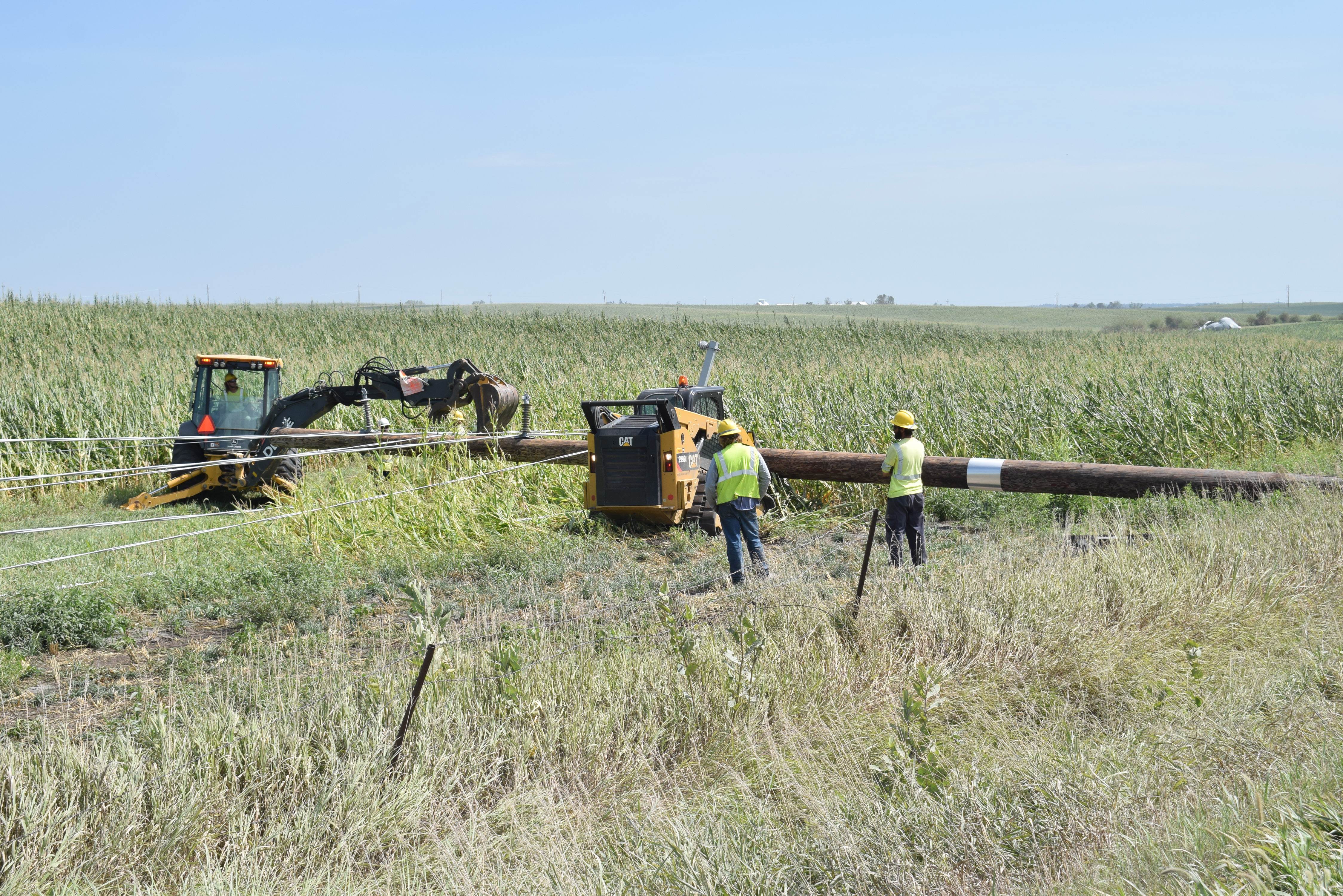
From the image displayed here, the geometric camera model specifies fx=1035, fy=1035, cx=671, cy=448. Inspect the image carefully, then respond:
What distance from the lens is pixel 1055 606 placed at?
7285 millimetres

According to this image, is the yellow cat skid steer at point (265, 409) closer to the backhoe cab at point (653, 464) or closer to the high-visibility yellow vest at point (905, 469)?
the backhoe cab at point (653, 464)

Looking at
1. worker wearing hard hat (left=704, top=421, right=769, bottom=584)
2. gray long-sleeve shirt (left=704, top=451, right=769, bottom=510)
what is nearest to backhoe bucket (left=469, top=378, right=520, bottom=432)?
gray long-sleeve shirt (left=704, top=451, right=769, bottom=510)

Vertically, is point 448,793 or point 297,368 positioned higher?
point 297,368

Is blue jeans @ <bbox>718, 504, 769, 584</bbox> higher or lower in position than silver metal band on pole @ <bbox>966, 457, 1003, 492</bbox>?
lower

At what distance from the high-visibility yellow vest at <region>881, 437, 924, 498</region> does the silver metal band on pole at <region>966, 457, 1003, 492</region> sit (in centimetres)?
231

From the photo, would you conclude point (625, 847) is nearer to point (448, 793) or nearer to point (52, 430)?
point (448, 793)

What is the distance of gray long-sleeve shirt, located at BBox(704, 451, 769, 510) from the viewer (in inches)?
398

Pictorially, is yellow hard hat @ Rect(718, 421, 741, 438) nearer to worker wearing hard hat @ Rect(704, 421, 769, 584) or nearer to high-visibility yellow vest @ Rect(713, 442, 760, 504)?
worker wearing hard hat @ Rect(704, 421, 769, 584)

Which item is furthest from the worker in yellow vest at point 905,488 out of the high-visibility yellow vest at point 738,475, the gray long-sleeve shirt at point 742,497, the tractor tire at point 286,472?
the tractor tire at point 286,472

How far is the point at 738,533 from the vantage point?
33.6ft

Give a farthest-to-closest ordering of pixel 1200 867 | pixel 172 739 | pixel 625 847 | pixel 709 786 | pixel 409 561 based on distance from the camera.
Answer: pixel 409 561 < pixel 709 786 < pixel 172 739 < pixel 625 847 < pixel 1200 867

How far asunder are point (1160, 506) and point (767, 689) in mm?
6876

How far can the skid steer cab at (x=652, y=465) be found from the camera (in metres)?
12.0

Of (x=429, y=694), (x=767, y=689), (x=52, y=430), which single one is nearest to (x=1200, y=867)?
(x=767, y=689)
